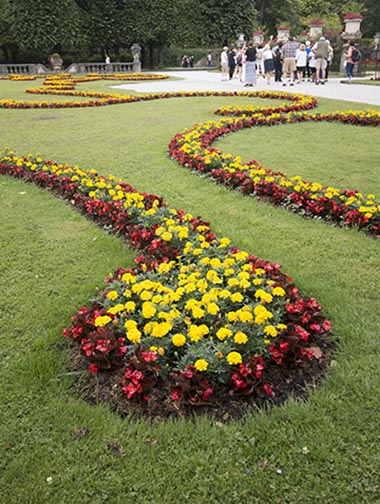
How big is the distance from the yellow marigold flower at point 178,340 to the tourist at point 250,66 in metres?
19.5

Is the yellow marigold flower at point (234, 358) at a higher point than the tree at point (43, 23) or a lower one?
lower

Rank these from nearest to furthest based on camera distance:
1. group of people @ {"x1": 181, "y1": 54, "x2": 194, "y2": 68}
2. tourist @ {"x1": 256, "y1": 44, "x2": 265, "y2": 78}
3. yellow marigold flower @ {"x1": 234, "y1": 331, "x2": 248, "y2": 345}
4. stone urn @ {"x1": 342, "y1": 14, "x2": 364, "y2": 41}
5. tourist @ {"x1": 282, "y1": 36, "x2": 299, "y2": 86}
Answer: yellow marigold flower @ {"x1": 234, "y1": 331, "x2": 248, "y2": 345}
tourist @ {"x1": 282, "y1": 36, "x2": 299, "y2": 86}
stone urn @ {"x1": 342, "y1": 14, "x2": 364, "y2": 41}
tourist @ {"x1": 256, "y1": 44, "x2": 265, "y2": 78}
group of people @ {"x1": 181, "y1": 54, "x2": 194, "y2": 68}

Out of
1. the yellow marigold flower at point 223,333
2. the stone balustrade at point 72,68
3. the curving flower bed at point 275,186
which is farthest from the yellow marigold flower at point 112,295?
the stone balustrade at point 72,68

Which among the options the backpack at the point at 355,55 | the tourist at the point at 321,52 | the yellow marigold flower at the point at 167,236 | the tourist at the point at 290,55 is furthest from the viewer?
the backpack at the point at 355,55

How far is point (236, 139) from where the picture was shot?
364 inches

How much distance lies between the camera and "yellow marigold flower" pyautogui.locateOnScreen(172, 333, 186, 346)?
105 inches

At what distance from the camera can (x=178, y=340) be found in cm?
267

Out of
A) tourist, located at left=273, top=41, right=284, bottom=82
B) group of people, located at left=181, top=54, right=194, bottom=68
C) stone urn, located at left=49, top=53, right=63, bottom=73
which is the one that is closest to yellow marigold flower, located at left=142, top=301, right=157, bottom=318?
tourist, located at left=273, top=41, right=284, bottom=82

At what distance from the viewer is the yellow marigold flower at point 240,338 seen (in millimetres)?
2623

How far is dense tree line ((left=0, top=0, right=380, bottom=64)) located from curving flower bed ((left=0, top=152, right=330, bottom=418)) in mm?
32127

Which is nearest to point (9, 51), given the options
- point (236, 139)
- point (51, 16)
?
point (51, 16)

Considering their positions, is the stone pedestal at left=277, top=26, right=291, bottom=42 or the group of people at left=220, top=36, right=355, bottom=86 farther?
the stone pedestal at left=277, top=26, right=291, bottom=42

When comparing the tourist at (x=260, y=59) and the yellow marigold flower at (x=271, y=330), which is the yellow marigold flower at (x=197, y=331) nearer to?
the yellow marigold flower at (x=271, y=330)

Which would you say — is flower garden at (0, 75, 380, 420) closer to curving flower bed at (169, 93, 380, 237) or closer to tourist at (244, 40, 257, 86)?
curving flower bed at (169, 93, 380, 237)
